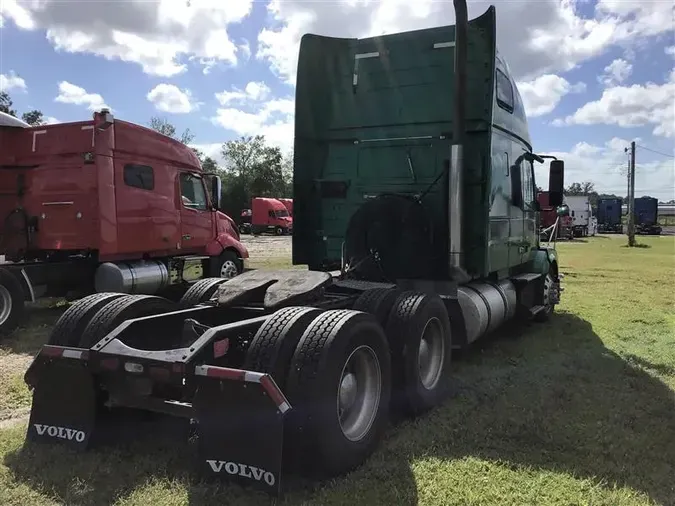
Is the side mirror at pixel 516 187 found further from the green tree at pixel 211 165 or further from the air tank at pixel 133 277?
the green tree at pixel 211 165

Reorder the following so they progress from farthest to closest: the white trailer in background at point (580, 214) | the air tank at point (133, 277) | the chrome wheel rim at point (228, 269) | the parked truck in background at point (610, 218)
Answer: the parked truck in background at point (610, 218), the white trailer in background at point (580, 214), the chrome wheel rim at point (228, 269), the air tank at point (133, 277)

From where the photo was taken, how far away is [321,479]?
338 cm

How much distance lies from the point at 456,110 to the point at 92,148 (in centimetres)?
587

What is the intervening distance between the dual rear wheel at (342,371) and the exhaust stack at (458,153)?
1.46m

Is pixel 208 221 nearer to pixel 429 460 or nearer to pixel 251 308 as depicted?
pixel 251 308

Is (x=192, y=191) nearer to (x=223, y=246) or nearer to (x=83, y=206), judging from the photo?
(x=223, y=246)

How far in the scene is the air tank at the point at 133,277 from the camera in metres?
9.28

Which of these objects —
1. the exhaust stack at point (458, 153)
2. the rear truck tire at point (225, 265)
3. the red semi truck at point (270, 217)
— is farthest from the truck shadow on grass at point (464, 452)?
the red semi truck at point (270, 217)

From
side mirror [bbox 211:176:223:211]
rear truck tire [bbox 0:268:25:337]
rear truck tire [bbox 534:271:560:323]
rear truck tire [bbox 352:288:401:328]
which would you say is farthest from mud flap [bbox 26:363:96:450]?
side mirror [bbox 211:176:223:211]

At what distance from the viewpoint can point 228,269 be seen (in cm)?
1213

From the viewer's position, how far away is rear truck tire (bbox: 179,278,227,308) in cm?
529

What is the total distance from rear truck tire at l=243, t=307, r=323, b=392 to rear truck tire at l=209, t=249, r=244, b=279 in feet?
27.2

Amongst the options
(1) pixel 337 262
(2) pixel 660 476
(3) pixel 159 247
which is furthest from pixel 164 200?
(2) pixel 660 476

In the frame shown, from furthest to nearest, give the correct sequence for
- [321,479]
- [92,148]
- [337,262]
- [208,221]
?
1. [208,221]
2. [92,148]
3. [337,262]
4. [321,479]
